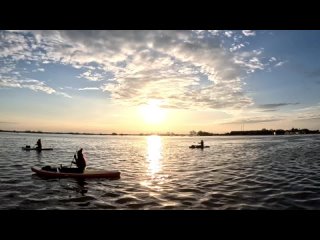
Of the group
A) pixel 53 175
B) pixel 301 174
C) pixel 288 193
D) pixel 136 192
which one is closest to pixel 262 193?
pixel 288 193

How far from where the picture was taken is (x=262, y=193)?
50.0 ft

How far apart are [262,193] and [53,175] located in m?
13.2
